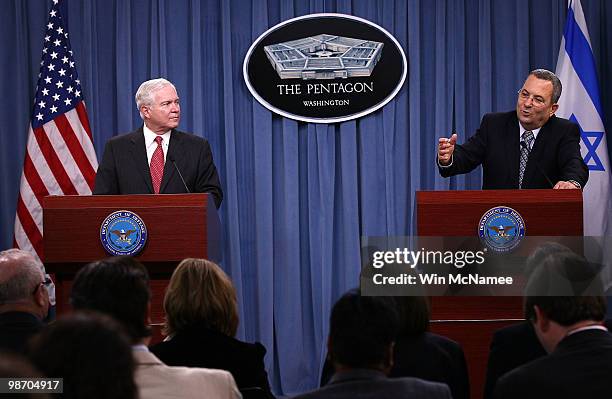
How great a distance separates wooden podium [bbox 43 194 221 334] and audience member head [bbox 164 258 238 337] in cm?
105

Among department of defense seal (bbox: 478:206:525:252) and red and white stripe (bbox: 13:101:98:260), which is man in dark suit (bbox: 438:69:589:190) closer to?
department of defense seal (bbox: 478:206:525:252)

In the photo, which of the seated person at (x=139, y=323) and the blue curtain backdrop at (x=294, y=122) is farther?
the blue curtain backdrop at (x=294, y=122)

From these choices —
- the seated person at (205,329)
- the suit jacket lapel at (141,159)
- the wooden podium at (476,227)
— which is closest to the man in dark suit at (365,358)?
the seated person at (205,329)

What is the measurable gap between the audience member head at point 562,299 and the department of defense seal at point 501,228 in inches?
49.0

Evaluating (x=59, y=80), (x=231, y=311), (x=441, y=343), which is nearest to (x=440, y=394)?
(x=441, y=343)

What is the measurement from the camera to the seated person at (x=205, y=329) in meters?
3.01

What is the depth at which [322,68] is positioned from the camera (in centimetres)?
683

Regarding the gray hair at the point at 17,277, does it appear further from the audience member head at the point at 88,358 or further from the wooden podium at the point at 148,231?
the audience member head at the point at 88,358

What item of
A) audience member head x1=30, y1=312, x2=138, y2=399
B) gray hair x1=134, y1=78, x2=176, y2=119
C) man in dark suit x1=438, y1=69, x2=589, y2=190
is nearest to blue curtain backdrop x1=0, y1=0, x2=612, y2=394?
gray hair x1=134, y1=78, x2=176, y2=119

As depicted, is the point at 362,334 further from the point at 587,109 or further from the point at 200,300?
the point at 587,109

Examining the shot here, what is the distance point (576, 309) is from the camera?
253 cm

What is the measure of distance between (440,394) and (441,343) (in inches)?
29.6

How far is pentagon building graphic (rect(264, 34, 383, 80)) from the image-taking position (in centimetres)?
681

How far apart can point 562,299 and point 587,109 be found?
4221mm
